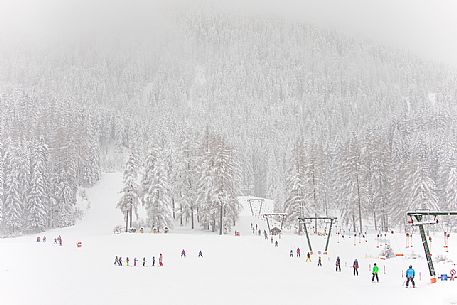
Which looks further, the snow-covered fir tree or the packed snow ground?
the snow-covered fir tree

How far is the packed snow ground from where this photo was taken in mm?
27031

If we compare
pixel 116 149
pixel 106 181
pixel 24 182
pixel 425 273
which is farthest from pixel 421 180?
pixel 116 149

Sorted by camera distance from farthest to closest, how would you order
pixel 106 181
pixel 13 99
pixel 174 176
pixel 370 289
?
1. pixel 13 99
2. pixel 106 181
3. pixel 174 176
4. pixel 370 289

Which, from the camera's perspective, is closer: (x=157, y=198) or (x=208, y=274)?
(x=208, y=274)

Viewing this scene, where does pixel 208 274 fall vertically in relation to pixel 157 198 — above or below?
below

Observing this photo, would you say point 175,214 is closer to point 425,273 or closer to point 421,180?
point 421,180

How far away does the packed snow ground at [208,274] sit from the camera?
27.0 meters

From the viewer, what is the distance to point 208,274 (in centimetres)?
3738

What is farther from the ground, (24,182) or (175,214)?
(24,182)

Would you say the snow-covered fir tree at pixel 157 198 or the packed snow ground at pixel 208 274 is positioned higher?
the snow-covered fir tree at pixel 157 198

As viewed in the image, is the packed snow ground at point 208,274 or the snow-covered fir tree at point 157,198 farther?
the snow-covered fir tree at point 157,198

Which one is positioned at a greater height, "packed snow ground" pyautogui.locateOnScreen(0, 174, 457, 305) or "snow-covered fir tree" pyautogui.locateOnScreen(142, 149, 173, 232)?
"snow-covered fir tree" pyautogui.locateOnScreen(142, 149, 173, 232)

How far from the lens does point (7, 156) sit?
82.6 m

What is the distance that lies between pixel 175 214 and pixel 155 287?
4566 centimetres
